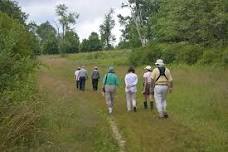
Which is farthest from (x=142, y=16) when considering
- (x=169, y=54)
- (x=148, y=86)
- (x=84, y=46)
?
(x=148, y=86)

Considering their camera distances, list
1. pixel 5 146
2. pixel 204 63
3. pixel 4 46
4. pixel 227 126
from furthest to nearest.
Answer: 1. pixel 204 63
2. pixel 227 126
3. pixel 4 46
4. pixel 5 146

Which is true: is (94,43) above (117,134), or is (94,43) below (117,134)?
above

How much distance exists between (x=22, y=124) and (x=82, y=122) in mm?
5774

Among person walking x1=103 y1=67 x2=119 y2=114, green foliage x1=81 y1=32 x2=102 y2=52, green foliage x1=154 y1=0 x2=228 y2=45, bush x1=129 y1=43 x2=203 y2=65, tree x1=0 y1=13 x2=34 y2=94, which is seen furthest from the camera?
green foliage x1=81 y1=32 x2=102 y2=52

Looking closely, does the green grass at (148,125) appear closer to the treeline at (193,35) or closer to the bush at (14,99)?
the bush at (14,99)

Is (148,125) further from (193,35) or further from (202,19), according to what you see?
(193,35)

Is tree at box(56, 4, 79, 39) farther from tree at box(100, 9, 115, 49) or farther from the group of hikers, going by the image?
the group of hikers

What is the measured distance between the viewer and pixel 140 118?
64.3 ft

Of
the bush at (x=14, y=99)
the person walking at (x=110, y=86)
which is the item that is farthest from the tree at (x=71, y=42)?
the bush at (x=14, y=99)

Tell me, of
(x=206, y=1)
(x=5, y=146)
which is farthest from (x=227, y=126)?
(x=206, y=1)

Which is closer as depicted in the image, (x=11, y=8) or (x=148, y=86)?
(x=148, y=86)

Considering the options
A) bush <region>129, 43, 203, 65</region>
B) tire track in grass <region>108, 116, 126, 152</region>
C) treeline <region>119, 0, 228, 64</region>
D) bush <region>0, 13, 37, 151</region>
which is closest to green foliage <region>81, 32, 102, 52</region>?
treeline <region>119, 0, 228, 64</region>

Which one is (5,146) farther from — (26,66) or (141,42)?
(141,42)

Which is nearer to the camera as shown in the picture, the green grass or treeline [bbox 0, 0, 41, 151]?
treeline [bbox 0, 0, 41, 151]
